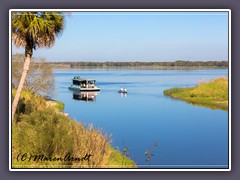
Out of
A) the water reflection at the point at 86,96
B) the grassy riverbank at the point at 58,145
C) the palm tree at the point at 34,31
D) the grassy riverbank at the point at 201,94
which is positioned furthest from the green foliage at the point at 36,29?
the grassy riverbank at the point at 201,94

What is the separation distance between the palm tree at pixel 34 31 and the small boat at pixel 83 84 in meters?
1.54

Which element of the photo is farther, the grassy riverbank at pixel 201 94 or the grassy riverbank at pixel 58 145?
the grassy riverbank at pixel 201 94

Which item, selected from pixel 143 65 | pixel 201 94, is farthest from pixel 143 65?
pixel 201 94

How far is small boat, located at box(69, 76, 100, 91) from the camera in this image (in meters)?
16.9

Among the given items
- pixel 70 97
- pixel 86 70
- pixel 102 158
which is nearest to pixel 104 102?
pixel 70 97

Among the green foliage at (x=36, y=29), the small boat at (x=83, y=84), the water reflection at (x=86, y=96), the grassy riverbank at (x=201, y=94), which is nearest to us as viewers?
Answer: the green foliage at (x=36, y=29)

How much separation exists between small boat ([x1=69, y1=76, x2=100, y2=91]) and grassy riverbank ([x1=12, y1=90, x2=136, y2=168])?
148 cm

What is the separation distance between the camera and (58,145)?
14359 mm

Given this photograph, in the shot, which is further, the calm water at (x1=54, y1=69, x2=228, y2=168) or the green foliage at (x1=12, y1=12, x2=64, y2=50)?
the calm water at (x1=54, y1=69, x2=228, y2=168)

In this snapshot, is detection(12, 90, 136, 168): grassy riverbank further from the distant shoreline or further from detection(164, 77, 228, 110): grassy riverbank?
detection(164, 77, 228, 110): grassy riverbank

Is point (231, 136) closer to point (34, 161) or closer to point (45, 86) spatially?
point (34, 161)

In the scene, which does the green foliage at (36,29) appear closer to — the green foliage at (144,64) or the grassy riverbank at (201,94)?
the green foliage at (144,64)

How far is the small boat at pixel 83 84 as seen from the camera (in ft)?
55.4

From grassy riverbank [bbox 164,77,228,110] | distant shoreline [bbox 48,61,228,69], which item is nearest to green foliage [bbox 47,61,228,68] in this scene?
distant shoreline [bbox 48,61,228,69]
